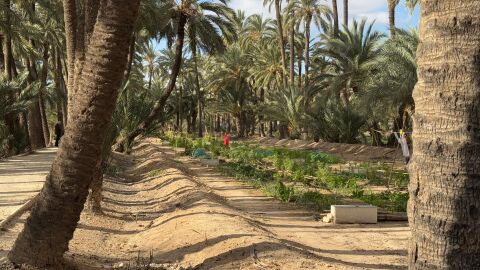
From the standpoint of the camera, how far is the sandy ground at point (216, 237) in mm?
5852

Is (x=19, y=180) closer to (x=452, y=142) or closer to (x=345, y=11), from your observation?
(x=452, y=142)

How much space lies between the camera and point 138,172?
16.4 m

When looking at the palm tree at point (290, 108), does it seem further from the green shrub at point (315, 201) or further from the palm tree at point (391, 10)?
the green shrub at point (315, 201)

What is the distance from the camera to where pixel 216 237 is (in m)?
6.71

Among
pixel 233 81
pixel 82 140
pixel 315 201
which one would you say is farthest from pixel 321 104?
pixel 82 140

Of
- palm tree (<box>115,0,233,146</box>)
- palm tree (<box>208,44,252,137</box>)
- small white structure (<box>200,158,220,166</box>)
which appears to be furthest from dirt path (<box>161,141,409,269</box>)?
palm tree (<box>208,44,252,137</box>)

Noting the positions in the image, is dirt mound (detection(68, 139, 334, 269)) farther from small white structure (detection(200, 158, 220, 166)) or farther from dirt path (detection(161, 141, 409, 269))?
small white structure (detection(200, 158, 220, 166))

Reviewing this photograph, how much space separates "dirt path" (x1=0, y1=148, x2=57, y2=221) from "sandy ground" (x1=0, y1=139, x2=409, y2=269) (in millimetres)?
1257

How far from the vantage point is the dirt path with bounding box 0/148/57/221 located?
9.02 metres

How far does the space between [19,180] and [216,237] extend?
7022 mm

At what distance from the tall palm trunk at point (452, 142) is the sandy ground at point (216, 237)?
2.99 meters

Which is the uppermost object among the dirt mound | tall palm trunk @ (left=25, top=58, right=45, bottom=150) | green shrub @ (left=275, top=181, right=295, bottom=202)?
tall palm trunk @ (left=25, top=58, right=45, bottom=150)

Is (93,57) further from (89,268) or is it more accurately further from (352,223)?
(352,223)

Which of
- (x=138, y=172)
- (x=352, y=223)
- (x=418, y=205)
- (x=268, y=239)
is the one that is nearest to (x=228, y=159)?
(x=138, y=172)
